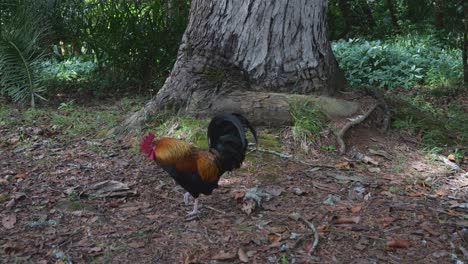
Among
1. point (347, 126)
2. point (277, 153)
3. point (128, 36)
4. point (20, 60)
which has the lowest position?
point (277, 153)

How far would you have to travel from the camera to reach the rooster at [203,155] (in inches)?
149

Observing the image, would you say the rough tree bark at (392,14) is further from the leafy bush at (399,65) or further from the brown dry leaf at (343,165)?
the brown dry leaf at (343,165)

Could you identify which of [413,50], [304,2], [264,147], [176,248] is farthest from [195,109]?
[413,50]

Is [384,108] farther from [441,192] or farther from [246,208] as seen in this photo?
[246,208]

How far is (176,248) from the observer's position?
11.3ft

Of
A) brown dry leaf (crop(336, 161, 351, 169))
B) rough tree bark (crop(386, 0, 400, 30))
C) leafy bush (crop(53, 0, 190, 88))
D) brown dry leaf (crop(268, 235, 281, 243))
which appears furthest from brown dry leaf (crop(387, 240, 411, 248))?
rough tree bark (crop(386, 0, 400, 30))

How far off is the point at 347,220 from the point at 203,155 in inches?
48.8

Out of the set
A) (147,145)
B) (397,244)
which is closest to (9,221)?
(147,145)

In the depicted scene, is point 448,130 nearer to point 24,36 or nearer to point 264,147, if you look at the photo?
point 264,147

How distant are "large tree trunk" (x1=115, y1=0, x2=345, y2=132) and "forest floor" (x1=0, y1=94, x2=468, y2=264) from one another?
32.7 inches

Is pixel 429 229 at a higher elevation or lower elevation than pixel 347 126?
lower

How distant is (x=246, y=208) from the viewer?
13.0 feet

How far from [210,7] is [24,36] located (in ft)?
13.0

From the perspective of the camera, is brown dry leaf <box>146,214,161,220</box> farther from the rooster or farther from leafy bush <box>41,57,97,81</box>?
leafy bush <box>41,57,97,81</box>
